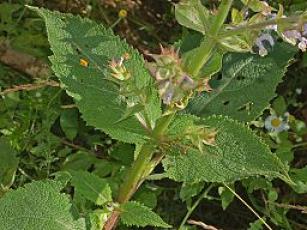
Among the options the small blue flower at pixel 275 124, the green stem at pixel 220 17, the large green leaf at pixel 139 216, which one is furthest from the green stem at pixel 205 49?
the small blue flower at pixel 275 124

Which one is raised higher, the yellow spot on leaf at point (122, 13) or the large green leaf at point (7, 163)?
the yellow spot on leaf at point (122, 13)

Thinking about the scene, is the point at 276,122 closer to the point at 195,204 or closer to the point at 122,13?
the point at 195,204

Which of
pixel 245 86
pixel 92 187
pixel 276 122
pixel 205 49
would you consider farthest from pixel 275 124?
pixel 205 49

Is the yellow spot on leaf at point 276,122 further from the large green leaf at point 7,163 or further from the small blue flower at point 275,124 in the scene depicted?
the large green leaf at point 7,163

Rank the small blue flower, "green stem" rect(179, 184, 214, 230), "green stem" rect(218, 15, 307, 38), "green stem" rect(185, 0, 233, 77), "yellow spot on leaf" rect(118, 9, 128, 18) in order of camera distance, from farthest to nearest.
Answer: "yellow spot on leaf" rect(118, 9, 128, 18) < the small blue flower < "green stem" rect(179, 184, 214, 230) < "green stem" rect(185, 0, 233, 77) < "green stem" rect(218, 15, 307, 38)

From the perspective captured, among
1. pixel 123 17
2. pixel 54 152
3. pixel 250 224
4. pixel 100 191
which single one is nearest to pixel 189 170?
pixel 100 191

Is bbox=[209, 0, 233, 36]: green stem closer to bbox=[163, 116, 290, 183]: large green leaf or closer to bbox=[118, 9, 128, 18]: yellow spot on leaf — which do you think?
bbox=[163, 116, 290, 183]: large green leaf

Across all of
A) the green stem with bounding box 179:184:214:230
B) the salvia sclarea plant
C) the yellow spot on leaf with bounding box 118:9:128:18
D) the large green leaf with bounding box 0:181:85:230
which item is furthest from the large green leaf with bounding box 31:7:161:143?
the yellow spot on leaf with bounding box 118:9:128:18
